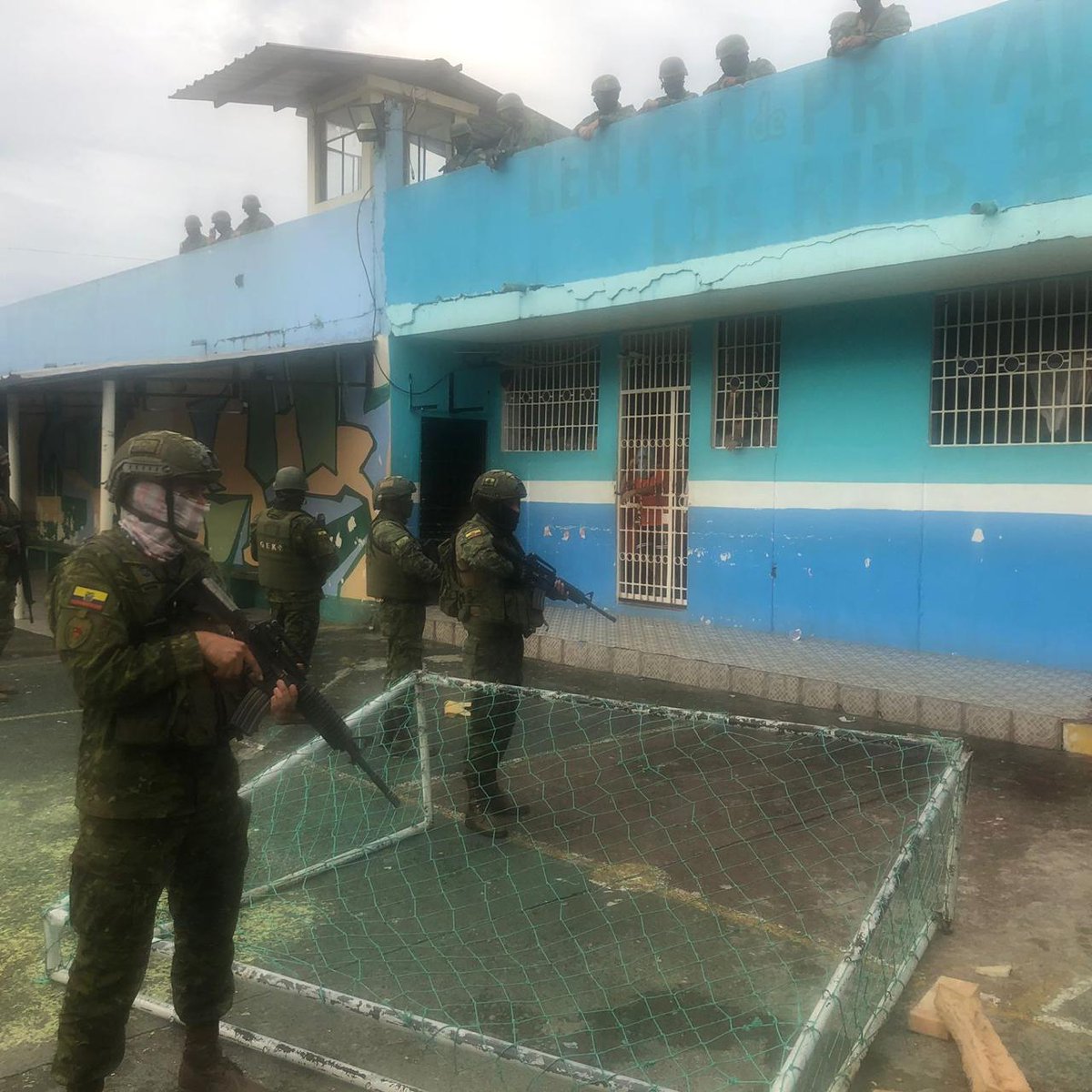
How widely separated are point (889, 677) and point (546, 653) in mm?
3041

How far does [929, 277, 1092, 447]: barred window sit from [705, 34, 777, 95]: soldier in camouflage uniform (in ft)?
7.78

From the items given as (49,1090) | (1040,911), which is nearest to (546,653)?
(1040,911)

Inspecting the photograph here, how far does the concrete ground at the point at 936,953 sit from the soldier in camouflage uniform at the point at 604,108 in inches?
219

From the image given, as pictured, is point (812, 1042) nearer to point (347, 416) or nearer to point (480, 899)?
point (480, 899)

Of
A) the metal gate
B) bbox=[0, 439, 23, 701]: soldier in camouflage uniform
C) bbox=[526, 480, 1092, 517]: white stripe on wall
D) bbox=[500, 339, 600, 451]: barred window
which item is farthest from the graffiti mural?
bbox=[0, 439, 23, 701]: soldier in camouflage uniform

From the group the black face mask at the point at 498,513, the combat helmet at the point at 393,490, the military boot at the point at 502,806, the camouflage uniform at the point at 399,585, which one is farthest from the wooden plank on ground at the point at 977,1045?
the combat helmet at the point at 393,490

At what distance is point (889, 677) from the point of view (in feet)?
22.5

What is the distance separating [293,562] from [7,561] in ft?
7.76

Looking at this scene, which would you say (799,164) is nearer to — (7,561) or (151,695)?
(7,561)

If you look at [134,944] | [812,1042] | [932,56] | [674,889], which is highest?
[932,56]

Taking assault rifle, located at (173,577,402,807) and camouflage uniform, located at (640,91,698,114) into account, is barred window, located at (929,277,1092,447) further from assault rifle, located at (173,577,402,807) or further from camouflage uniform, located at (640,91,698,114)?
assault rifle, located at (173,577,402,807)

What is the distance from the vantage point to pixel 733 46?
7949mm

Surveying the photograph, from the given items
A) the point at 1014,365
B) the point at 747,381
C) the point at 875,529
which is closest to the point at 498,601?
the point at 875,529

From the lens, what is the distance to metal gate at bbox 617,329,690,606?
9406 mm
